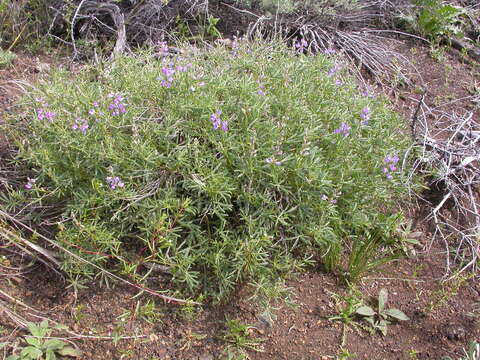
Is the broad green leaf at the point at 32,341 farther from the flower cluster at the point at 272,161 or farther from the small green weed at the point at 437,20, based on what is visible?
the small green weed at the point at 437,20

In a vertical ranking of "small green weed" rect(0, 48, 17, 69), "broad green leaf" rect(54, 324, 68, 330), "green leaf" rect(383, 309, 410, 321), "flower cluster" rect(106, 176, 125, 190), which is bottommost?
"green leaf" rect(383, 309, 410, 321)

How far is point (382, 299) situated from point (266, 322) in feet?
2.22

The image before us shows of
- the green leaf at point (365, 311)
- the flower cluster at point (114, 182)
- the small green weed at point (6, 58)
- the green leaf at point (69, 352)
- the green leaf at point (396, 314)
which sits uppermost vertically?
the flower cluster at point (114, 182)

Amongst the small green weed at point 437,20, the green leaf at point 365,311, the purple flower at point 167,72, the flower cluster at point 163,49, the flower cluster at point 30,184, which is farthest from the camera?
the small green weed at point 437,20

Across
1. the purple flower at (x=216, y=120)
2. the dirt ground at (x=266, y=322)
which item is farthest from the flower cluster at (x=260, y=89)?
the dirt ground at (x=266, y=322)

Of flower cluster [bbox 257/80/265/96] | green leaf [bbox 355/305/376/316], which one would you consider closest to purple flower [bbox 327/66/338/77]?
flower cluster [bbox 257/80/265/96]

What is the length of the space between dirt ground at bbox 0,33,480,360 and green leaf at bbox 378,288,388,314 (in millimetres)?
72

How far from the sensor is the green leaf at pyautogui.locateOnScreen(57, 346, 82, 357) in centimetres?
224

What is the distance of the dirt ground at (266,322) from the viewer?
2408 mm

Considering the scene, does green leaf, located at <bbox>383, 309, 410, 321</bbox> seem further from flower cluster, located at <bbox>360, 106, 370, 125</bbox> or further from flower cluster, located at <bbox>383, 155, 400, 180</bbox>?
flower cluster, located at <bbox>360, 106, 370, 125</bbox>

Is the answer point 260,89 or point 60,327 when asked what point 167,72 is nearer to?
point 260,89

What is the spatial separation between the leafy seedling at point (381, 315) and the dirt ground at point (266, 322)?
→ 0.14 ft

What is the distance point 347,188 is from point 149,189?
1111 mm

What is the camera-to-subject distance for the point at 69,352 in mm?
2256
